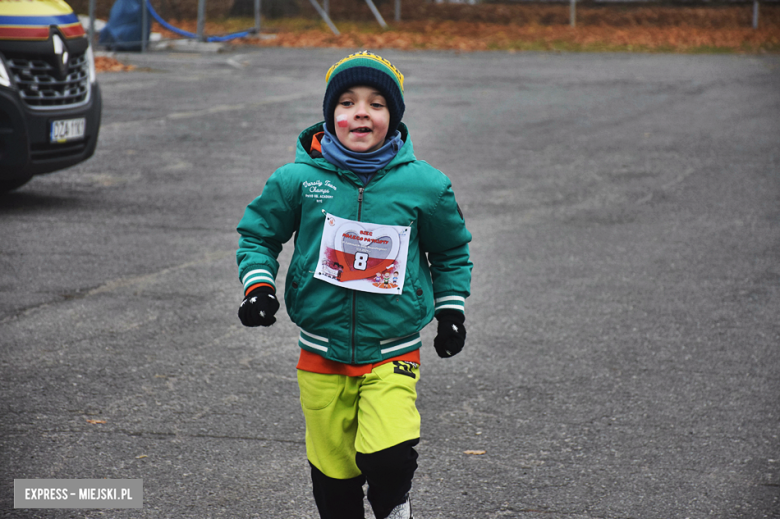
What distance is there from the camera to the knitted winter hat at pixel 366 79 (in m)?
2.89

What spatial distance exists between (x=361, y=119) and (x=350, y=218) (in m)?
0.32

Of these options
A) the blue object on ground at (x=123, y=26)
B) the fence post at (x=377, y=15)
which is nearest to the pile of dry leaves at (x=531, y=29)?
the fence post at (x=377, y=15)

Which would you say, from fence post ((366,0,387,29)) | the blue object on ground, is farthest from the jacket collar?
fence post ((366,0,387,29))

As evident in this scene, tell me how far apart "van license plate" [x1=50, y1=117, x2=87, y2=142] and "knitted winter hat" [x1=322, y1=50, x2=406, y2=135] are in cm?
571

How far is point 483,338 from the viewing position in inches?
205

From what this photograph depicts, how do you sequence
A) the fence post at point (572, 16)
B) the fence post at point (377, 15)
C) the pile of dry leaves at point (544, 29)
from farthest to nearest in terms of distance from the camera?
the fence post at point (572, 16)
the fence post at point (377, 15)
the pile of dry leaves at point (544, 29)

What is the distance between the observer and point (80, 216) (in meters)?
7.77

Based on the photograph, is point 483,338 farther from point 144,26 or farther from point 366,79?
point 144,26

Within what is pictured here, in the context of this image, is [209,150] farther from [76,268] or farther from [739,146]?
[739,146]

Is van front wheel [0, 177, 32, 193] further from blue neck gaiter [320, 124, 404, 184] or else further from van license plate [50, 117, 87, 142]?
blue neck gaiter [320, 124, 404, 184]

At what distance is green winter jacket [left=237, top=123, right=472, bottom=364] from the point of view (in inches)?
113

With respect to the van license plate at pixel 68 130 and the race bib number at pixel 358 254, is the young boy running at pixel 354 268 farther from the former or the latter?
the van license plate at pixel 68 130

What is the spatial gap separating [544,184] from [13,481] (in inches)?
263

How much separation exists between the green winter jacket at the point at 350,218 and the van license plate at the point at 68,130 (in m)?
5.67
